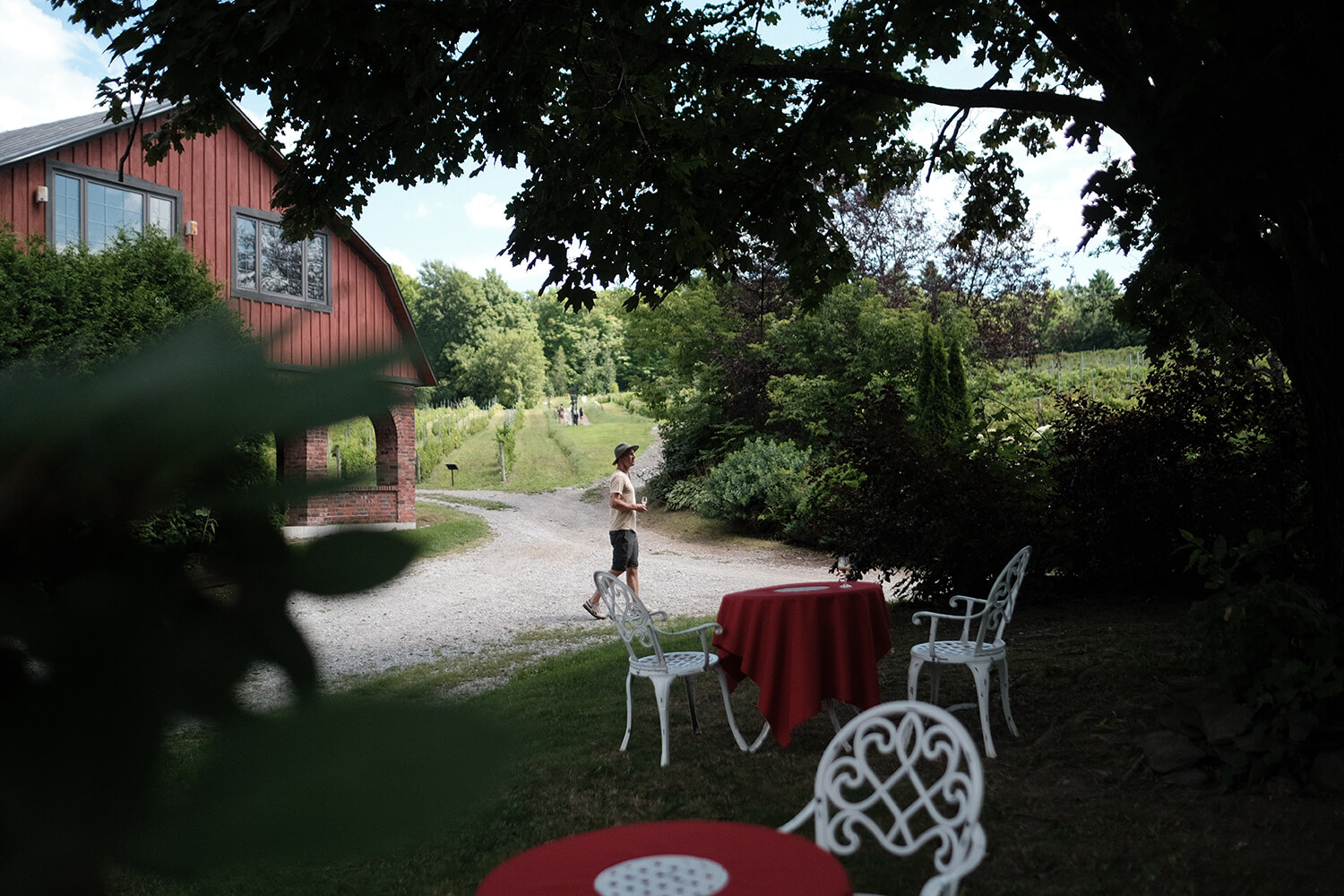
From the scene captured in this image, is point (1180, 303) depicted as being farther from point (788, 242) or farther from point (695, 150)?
point (695, 150)

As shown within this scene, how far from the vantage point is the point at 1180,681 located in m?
5.14

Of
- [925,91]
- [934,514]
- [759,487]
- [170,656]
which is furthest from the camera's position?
[759,487]

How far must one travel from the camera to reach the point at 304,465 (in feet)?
0.94

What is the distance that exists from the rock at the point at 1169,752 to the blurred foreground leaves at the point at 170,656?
5076mm

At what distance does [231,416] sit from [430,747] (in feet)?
0.38

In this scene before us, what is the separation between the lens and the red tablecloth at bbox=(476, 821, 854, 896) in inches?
72.6

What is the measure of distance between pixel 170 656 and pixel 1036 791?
15.9 ft

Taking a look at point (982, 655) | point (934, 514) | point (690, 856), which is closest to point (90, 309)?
point (690, 856)

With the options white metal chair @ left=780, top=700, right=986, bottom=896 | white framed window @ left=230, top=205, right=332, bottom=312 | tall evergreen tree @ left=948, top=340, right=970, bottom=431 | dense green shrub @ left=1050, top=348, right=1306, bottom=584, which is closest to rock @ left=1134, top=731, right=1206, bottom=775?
white metal chair @ left=780, top=700, right=986, bottom=896

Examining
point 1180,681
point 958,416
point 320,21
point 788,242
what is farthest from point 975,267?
point 320,21

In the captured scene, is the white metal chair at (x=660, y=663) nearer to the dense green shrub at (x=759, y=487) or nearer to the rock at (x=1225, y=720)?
the rock at (x=1225, y=720)

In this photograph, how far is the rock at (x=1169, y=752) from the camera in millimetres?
4438

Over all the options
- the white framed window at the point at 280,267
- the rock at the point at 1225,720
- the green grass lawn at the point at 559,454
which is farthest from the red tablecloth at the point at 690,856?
the green grass lawn at the point at 559,454

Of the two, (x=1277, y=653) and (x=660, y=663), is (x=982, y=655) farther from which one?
(x=660, y=663)
